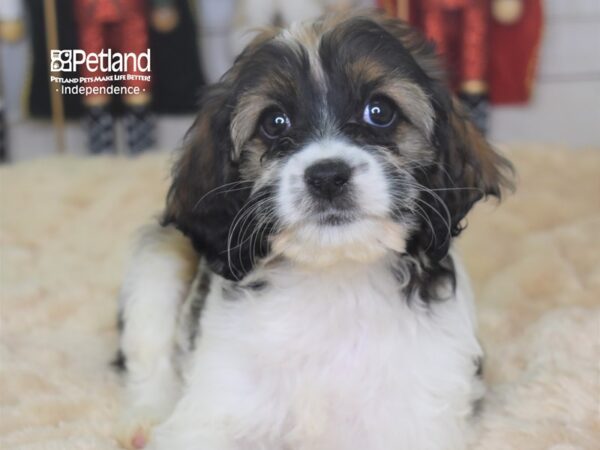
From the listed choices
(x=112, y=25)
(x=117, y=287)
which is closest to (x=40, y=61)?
(x=112, y=25)

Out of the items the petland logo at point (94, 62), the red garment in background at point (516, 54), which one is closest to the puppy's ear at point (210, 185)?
the petland logo at point (94, 62)

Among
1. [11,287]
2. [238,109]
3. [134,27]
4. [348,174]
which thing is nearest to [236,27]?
[134,27]

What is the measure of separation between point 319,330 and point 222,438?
0.31 metres

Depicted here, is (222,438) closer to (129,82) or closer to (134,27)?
(129,82)

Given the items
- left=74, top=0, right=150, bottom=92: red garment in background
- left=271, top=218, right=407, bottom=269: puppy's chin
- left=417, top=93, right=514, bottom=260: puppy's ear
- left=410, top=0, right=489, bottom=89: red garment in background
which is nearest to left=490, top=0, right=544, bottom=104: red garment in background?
left=410, top=0, right=489, bottom=89: red garment in background

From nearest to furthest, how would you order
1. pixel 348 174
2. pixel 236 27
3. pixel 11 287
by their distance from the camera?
pixel 348 174, pixel 11 287, pixel 236 27

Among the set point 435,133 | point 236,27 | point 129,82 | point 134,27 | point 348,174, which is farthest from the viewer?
point 236,27

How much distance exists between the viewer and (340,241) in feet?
4.95

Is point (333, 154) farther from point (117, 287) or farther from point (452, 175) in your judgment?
point (117, 287)

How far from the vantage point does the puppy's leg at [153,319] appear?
2.22 m

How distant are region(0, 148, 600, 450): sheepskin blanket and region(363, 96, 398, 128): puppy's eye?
2.44 ft

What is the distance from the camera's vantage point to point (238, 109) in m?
1.74

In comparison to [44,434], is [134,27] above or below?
above

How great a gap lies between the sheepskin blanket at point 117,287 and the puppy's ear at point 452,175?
454mm
